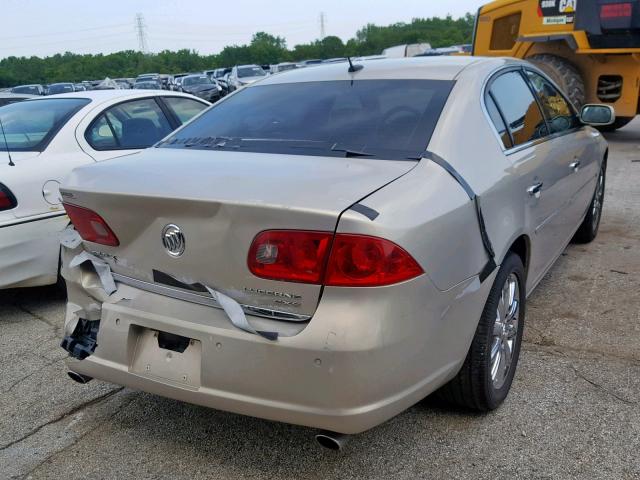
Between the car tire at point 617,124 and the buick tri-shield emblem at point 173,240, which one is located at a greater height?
the buick tri-shield emblem at point 173,240

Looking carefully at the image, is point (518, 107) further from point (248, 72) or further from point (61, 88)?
point (61, 88)

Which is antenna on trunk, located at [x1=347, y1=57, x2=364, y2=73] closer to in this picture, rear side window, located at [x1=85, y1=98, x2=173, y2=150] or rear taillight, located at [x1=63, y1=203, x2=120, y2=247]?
rear taillight, located at [x1=63, y1=203, x2=120, y2=247]

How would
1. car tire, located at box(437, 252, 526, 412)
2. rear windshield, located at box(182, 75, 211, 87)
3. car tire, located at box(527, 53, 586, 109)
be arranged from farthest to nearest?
rear windshield, located at box(182, 75, 211, 87), car tire, located at box(527, 53, 586, 109), car tire, located at box(437, 252, 526, 412)

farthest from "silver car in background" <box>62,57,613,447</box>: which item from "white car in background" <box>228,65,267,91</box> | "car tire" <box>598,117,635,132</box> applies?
"white car in background" <box>228,65,267,91</box>

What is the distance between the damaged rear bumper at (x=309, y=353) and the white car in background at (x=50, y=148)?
→ 1882 mm

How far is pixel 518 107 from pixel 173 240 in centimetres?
210

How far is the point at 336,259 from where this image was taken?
206 centimetres

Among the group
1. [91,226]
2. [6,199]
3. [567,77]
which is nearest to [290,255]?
[91,226]

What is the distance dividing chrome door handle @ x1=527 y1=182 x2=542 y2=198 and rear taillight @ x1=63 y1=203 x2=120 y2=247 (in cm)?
197

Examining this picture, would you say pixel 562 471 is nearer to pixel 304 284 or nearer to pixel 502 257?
pixel 502 257

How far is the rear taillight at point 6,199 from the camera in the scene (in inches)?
155

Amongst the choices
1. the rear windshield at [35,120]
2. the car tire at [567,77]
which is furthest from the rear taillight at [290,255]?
the car tire at [567,77]

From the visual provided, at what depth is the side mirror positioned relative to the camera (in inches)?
170

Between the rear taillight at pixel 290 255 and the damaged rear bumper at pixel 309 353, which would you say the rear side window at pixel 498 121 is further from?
the rear taillight at pixel 290 255
